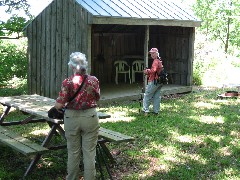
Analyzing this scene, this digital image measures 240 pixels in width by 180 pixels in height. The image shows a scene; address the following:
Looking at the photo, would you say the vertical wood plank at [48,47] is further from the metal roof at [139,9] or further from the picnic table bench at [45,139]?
the picnic table bench at [45,139]

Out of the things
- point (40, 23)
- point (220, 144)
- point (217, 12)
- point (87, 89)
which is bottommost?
point (220, 144)

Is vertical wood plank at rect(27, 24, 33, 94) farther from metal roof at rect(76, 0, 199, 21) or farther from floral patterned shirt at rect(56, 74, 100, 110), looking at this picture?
floral patterned shirt at rect(56, 74, 100, 110)

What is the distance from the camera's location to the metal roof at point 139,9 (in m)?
11.2

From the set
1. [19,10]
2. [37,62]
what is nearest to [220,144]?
[37,62]

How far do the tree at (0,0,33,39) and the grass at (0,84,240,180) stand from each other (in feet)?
9.64

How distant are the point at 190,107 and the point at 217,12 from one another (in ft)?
57.8

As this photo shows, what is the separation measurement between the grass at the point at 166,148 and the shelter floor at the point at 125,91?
1148 millimetres

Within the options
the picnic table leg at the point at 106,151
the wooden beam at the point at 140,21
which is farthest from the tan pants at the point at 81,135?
the wooden beam at the point at 140,21

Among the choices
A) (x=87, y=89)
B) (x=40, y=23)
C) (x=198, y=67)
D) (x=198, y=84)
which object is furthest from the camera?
(x=198, y=67)

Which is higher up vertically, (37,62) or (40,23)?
(40,23)

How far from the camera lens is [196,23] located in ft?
47.4

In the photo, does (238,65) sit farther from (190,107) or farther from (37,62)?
(37,62)

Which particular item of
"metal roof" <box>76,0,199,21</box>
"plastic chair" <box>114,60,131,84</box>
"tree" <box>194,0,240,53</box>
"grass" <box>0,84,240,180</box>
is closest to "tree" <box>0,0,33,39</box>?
"metal roof" <box>76,0,199,21</box>

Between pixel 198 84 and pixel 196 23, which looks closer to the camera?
pixel 196 23
